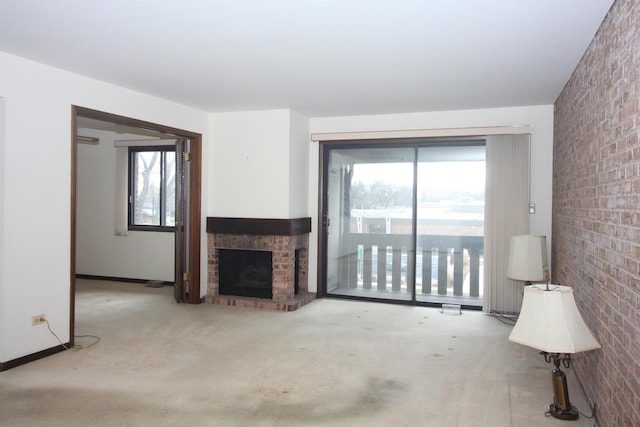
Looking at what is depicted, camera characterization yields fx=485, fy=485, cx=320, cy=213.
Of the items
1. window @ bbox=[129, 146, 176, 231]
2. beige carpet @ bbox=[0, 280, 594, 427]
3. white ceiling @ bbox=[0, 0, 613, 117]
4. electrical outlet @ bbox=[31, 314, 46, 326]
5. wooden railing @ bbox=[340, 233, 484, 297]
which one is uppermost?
white ceiling @ bbox=[0, 0, 613, 117]

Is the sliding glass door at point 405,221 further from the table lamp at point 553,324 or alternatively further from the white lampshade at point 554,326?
the white lampshade at point 554,326

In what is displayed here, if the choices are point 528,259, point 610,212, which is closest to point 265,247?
point 528,259

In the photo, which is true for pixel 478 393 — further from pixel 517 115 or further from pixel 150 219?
pixel 150 219

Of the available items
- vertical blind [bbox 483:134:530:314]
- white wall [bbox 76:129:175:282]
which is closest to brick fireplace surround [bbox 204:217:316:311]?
white wall [bbox 76:129:175:282]

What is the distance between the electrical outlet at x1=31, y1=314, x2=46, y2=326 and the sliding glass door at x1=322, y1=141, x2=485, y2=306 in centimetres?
341

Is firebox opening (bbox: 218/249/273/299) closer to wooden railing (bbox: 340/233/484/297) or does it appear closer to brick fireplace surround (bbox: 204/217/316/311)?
brick fireplace surround (bbox: 204/217/316/311)

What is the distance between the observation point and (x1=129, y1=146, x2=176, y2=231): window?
7371 mm

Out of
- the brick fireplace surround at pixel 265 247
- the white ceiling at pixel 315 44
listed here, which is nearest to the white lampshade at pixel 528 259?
the white ceiling at pixel 315 44

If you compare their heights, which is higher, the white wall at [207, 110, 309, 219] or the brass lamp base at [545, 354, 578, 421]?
the white wall at [207, 110, 309, 219]

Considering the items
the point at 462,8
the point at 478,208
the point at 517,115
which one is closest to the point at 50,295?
the point at 462,8

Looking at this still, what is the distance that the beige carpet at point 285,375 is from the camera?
2951 millimetres

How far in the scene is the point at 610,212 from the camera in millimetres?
2656

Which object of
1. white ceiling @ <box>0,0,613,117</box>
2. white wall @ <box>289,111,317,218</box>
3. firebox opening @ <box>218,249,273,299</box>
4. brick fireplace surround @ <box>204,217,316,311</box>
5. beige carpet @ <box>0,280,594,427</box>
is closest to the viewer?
white ceiling @ <box>0,0,613,117</box>

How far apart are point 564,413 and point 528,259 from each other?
2113 millimetres
